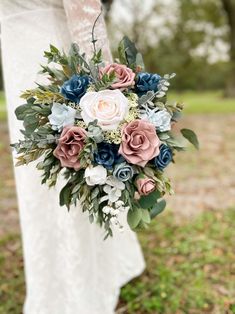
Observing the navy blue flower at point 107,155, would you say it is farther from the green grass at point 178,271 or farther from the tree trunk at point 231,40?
the tree trunk at point 231,40

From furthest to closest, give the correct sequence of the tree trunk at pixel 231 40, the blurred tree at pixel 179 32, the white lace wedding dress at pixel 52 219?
the blurred tree at pixel 179 32 < the tree trunk at pixel 231 40 < the white lace wedding dress at pixel 52 219

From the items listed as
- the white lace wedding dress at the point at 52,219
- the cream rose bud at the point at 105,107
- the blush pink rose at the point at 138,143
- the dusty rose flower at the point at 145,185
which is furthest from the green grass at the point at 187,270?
the cream rose bud at the point at 105,107

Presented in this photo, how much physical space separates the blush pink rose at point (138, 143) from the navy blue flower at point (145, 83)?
0.52 feet

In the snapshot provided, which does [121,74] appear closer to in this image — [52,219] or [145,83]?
[145,83]

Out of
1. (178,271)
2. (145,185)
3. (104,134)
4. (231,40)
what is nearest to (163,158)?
(145,185)

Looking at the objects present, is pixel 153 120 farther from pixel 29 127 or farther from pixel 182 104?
pixel 29 127

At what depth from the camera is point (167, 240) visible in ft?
10.7

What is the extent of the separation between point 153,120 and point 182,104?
225mm

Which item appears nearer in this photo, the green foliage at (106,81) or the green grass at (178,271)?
the green foliage at (106,81)

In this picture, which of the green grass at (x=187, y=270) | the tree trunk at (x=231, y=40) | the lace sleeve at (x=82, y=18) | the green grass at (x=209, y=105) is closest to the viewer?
the lace sleeve at (x=82, y=18)

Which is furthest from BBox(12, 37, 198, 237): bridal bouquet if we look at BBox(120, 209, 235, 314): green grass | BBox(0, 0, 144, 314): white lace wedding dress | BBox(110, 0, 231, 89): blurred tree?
BBox(110, 0, 231, 89): blurred tree

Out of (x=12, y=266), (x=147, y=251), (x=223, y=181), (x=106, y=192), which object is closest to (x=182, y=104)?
(x=106, y=192)

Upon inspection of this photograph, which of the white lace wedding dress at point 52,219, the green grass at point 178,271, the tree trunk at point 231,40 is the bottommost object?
the green grass at point 178,271

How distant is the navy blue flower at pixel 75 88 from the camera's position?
1570 millimetres
